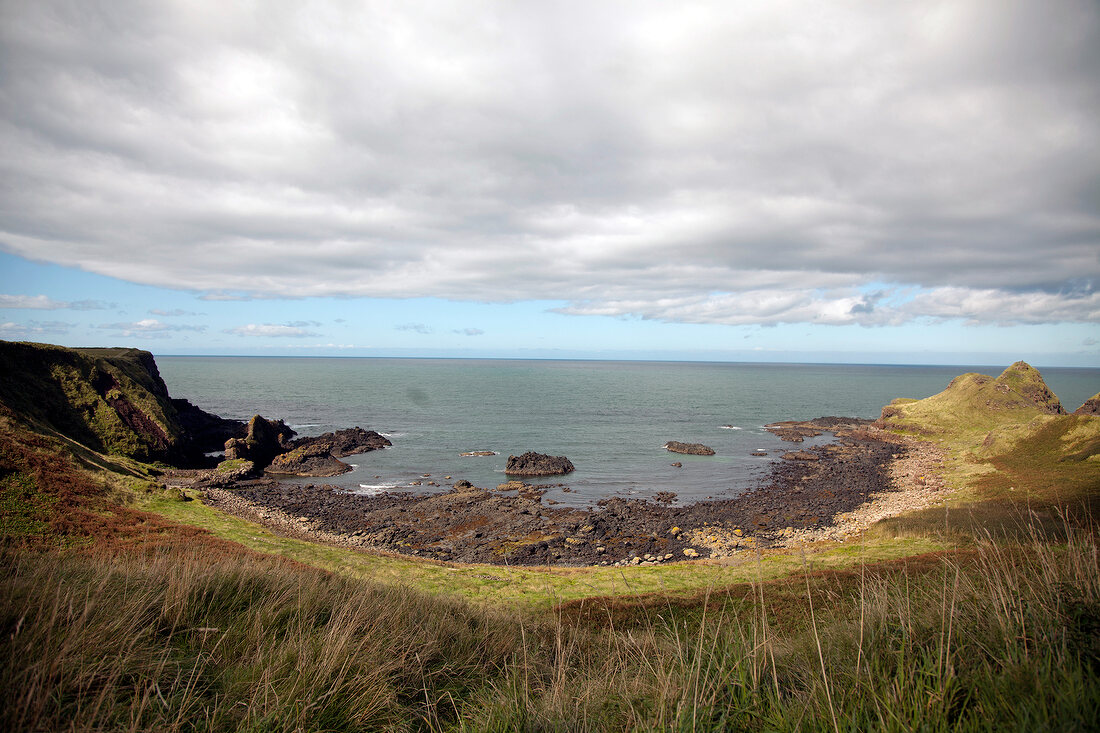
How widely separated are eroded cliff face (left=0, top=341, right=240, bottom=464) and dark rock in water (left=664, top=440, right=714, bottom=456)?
4202 centimetres

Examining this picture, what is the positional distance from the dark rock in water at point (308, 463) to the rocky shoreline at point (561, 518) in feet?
11.1

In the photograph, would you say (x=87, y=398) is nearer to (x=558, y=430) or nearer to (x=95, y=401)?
(x=95, y=401)

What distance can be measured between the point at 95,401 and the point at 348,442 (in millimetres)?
19342

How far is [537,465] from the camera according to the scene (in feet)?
136

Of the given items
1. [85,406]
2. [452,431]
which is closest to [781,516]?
[452,431]

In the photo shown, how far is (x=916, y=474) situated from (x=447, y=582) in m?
36.8

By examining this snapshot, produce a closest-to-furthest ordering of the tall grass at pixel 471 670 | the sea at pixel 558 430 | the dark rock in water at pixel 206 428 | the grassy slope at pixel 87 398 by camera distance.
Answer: the tall grass at pixel 471 670
the grassy slope at pixel 87 398
the sea at pixel 558 430
the dark rock in water at pixel 206 428

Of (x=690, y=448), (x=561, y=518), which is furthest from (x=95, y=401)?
(x=690, y=448)

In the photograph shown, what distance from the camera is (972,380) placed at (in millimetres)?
60531

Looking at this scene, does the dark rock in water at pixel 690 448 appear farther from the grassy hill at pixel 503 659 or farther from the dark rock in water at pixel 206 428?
the dark rock in water at pixel 206 428

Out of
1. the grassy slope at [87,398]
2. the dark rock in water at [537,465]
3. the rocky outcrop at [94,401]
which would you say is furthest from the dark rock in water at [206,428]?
the dark rock in water at [537,465]

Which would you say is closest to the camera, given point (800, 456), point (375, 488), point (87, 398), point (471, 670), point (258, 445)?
point (471, 670)

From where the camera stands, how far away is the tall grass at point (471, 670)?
152 inches

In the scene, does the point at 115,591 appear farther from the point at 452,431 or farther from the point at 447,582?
the point at 452,431
